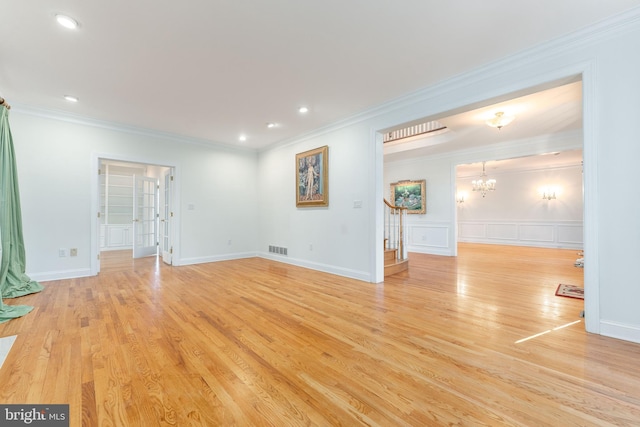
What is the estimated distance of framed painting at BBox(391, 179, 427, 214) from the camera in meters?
7.41

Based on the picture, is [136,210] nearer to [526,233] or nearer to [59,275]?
[59,275]

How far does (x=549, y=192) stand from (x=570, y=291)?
6.49 m

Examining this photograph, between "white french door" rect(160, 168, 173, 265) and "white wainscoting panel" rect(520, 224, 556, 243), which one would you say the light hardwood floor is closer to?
"white french door" rect(160, 168, 173, 265)

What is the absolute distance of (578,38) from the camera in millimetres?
2400

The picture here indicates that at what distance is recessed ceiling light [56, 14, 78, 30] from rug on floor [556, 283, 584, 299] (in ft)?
19.4

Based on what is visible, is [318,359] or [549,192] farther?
[549,192]

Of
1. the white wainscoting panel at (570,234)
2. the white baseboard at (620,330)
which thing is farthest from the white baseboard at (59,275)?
the white wainscoting panel at (570,234)

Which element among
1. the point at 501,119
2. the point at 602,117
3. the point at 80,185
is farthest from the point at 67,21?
the point at 501,119

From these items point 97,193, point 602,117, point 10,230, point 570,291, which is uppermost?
point 602,117

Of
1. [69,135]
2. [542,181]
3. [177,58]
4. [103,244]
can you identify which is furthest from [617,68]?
[103,244]

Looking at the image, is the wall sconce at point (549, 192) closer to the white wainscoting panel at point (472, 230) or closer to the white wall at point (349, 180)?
the white wainscoting panel at point (472, 230)

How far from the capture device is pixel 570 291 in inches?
140

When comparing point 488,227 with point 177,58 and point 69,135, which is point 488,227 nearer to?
point 177,58

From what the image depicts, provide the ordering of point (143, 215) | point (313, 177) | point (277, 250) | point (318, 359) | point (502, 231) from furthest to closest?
point (502, 231) → point (143, 215) → point (277, 250) → point (313, 177) → point (318, 359)
